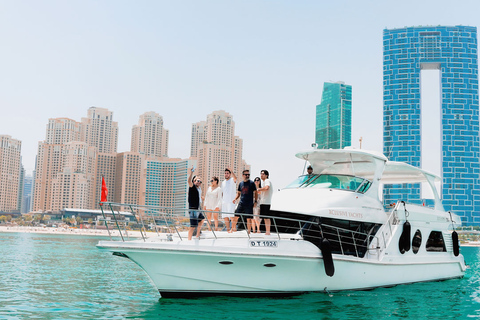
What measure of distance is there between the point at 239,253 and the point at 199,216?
4.32 feet

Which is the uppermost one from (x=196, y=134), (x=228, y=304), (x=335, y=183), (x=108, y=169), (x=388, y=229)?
(x=196, y=134)

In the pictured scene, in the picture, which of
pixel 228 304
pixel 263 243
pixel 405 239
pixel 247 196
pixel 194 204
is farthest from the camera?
pixel 405 239

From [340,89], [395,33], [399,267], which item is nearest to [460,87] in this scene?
[395,33]

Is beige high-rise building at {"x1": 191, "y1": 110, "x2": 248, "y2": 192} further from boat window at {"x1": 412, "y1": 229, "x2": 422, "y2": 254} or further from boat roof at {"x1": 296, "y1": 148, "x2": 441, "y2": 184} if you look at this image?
boat roof at {"x1": 296, "y1": 148, "x2": 441, "y2": 184}

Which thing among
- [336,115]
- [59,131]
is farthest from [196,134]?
[336,115]

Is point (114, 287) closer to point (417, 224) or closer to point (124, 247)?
point (124, 247)

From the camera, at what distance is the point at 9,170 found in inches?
6491

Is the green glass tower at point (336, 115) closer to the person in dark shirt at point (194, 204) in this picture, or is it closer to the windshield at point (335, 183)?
the windshield at point (335, 183)

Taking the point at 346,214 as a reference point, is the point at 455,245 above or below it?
below

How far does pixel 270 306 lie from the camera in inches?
379

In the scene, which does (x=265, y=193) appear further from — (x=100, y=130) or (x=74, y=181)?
(x=100, y=130)

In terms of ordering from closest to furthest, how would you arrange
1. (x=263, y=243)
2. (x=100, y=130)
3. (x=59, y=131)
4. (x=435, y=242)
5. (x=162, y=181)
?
(x=263, y=243) → (x=435, y=242) → (x=162, y=181) → (x=59, y=131) → (x=100, y=130)

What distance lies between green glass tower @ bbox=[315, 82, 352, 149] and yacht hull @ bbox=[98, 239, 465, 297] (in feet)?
495

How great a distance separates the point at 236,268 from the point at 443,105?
121 meters
